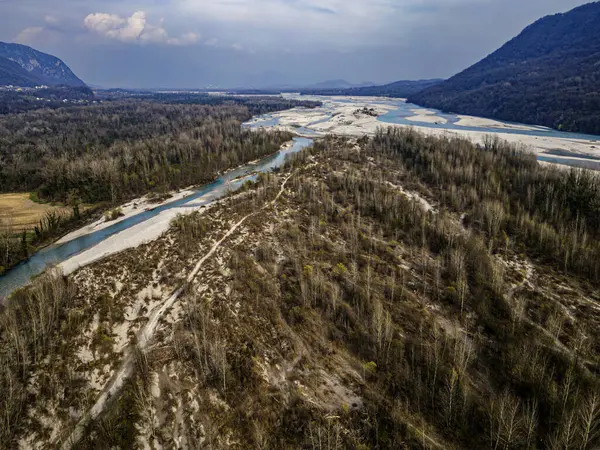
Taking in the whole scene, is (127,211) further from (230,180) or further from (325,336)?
(325,336)

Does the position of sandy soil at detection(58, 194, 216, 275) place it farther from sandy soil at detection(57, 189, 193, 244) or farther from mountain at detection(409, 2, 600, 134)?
mountain at detection(409, 2, 600, 134)

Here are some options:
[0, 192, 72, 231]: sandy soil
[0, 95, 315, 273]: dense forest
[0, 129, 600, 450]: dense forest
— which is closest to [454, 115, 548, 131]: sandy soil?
[0, 95, 315, 273]: dense forest

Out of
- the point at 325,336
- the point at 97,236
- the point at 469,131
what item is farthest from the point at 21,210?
the point at 469,131

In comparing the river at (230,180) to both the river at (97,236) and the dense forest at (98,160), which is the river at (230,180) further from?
the dense forest at (98,160)

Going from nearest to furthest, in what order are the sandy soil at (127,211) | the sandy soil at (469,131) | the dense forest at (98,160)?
1. the sandy soil at (127,211)
2. the dense forest at (98,160)
3. the sandy soil at (469,131)

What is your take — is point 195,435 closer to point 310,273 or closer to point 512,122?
point 310,273

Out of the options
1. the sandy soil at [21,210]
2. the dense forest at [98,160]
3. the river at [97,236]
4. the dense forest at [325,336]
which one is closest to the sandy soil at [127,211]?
the river at [97,236]
